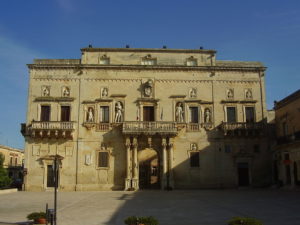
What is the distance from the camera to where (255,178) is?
34.4 meters

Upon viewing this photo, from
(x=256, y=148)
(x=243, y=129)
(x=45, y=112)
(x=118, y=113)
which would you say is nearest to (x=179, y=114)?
(x=118, y=113)

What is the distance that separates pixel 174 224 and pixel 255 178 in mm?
23391

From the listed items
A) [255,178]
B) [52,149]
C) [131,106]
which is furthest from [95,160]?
[255,178]

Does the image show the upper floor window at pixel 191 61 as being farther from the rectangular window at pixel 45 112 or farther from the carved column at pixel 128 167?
the rectangular window at pixel 45 112

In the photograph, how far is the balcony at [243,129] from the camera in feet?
112

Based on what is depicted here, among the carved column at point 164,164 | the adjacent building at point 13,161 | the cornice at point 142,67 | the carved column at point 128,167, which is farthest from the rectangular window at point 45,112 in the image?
the adjacent building at point 13,161

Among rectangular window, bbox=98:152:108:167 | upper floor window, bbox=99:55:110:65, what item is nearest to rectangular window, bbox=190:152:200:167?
rectangular window, bbox=98:152:108:167

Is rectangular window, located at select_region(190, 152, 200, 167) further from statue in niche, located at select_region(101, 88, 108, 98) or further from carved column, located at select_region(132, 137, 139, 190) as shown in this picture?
statue in niche, located at select_region(101, 88, 108, 98)

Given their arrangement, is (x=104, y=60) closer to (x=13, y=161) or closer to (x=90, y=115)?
(x=90, y=115)

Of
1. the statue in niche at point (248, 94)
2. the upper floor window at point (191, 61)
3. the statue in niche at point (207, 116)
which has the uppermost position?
the upper floor window at point (191, 61)

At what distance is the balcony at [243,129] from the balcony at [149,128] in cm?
540

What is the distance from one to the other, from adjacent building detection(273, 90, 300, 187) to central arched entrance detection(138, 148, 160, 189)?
1258 centimetres

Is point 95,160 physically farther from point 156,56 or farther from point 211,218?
point 211,218

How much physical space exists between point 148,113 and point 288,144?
14.0m
